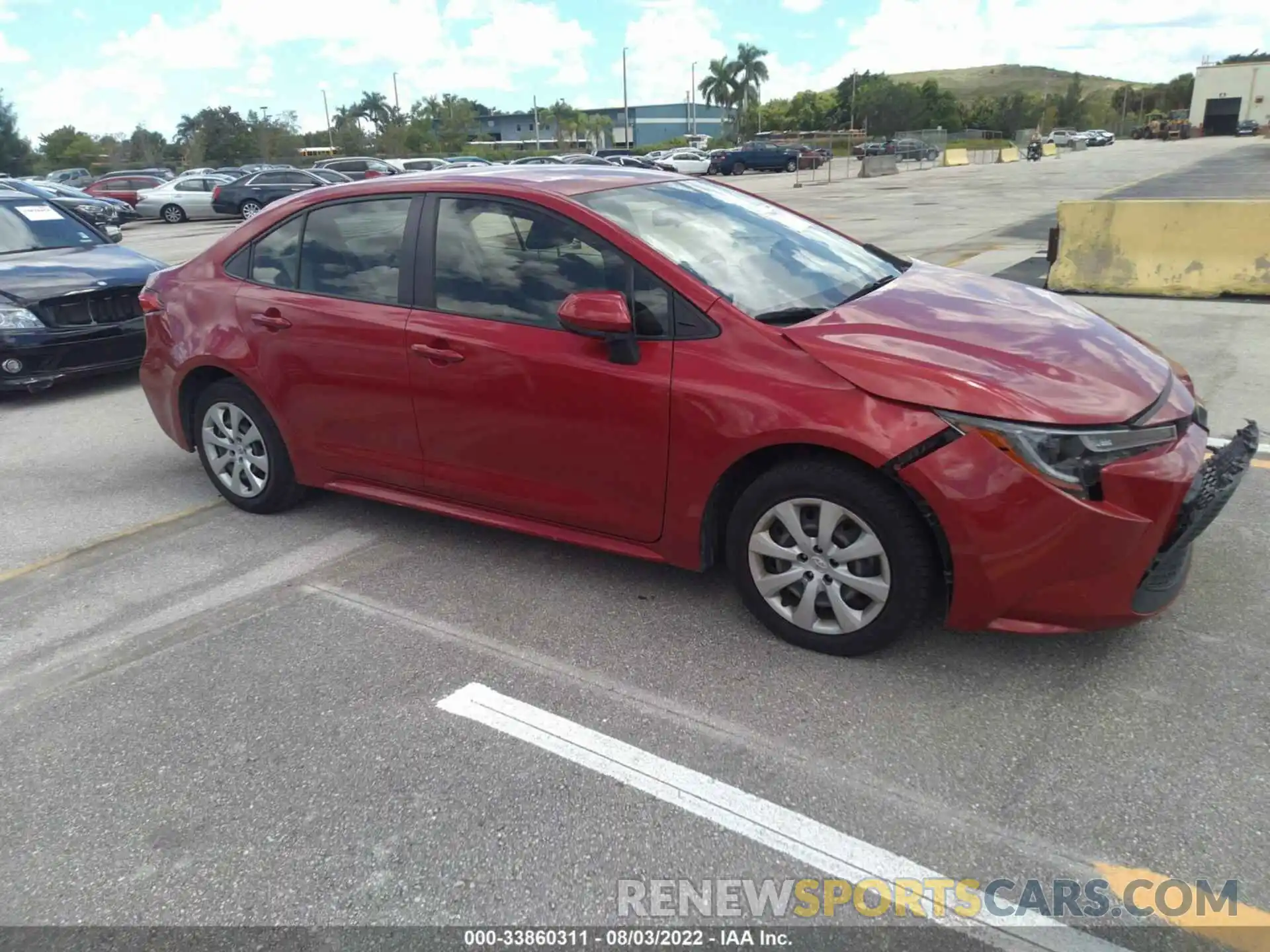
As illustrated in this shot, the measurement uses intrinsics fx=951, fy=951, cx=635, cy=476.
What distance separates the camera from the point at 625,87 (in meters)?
77.9

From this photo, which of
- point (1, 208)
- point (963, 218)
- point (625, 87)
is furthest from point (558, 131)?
point (1, 208)

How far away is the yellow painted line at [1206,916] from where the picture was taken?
85.0 inches

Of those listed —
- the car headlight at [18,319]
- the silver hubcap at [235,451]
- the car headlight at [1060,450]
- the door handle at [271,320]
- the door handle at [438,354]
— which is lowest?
the silver hubcap at [235,451]

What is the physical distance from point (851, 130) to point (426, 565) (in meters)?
97.3

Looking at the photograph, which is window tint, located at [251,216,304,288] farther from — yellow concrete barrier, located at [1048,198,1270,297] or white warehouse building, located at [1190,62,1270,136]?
white warehouse building, located at [1190,62,1270,136]

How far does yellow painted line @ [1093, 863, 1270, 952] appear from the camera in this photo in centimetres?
216

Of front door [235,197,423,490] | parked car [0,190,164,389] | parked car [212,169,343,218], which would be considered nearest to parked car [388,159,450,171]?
parked car [212,169,343,218]

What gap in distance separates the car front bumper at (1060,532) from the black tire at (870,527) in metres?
0.11

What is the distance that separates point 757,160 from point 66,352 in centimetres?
4341

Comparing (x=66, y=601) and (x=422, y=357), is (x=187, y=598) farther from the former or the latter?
(x=422, y=357)

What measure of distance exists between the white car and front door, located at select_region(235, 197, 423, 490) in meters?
42.4

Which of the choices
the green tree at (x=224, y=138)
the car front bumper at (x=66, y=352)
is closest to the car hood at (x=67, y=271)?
the car front bumper at (x=66, y=352)

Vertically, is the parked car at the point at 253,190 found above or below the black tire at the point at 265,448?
above

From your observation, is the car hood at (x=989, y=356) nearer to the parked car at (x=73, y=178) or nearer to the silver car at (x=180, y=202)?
the silver car at (x=180, y=202)
